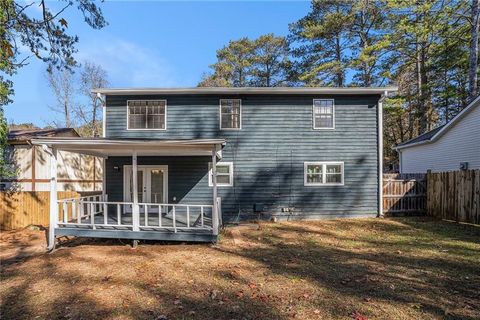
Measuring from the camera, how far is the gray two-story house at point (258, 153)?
12367mm

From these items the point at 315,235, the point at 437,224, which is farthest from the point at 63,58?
the point at 437,224

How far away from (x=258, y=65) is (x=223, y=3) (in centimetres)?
1556

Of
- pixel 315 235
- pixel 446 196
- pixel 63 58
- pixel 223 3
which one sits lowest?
pixel 315 235

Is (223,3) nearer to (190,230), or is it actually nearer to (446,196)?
(190,230)

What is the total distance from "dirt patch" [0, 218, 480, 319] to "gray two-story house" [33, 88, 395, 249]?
3292 millimetres

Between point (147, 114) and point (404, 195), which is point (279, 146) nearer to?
point (147, 114)

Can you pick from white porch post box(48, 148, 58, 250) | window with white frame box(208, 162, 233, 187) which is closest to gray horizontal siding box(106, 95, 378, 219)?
window with white frame box(208, 162, 233, 187)

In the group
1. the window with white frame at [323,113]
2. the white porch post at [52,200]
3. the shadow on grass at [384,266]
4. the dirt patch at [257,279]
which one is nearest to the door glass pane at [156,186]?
the dirt patch at [257,279]

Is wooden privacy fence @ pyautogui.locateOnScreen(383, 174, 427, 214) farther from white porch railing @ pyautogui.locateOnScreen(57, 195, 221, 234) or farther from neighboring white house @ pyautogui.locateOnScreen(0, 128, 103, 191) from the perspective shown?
neighboring white house @ pyautogui.locateOnScreen(0, 128, 103, 191)

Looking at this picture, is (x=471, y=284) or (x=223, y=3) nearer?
(x=471, y=284)

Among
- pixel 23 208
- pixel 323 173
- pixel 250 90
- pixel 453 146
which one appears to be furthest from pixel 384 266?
pixel 23 208

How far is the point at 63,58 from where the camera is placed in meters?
6.60

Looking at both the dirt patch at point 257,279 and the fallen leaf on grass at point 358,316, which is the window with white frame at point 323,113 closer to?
the dirt patch at point 257,279

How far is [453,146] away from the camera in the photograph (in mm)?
14305
